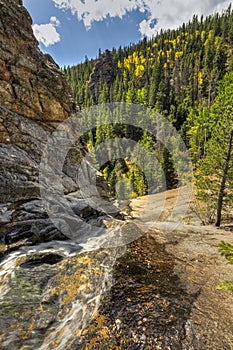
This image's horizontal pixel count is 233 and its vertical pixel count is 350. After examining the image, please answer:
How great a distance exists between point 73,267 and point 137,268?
103 inches

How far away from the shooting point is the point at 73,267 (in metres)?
7.44

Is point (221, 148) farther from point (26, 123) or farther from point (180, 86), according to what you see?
point (180, 86)

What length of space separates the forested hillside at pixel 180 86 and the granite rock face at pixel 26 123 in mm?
13097

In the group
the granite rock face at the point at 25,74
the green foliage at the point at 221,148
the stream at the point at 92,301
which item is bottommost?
the stream at the point at 92,301

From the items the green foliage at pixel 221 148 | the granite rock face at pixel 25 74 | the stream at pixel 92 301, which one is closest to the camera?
the stream at pixel 92 301

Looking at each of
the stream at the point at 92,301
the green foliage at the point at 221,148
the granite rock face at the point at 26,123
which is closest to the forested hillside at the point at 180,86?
the green foliage at the point at 221,148

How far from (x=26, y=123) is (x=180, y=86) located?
93.6 meters

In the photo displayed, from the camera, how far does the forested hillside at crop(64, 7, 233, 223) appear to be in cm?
1603

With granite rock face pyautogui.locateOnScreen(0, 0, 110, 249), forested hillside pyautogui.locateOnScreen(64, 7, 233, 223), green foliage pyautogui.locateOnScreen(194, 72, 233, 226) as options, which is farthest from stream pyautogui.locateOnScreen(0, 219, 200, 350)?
forested hillside pyautogui.locateOnScreen(64, 7, 233, 223)

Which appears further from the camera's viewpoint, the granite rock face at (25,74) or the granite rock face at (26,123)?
the granite rock face at (25,74)

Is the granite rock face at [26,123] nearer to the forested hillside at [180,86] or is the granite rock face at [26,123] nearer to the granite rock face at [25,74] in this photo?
the granite rock face at [25,74]

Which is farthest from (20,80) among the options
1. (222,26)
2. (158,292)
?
(222,26)

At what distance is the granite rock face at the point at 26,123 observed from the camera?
10383 millimetres

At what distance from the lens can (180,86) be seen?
90.4 meters
